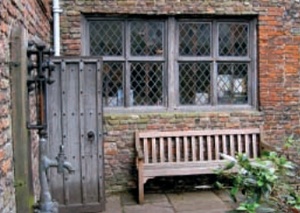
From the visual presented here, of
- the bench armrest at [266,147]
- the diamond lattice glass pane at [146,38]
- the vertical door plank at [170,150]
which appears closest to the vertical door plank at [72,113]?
the diamond lattice glass pane at [146,38]

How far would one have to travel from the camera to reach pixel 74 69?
5.32 metres

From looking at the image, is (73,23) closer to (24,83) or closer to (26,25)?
(26,25)

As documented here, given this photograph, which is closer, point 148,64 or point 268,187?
point 268,187

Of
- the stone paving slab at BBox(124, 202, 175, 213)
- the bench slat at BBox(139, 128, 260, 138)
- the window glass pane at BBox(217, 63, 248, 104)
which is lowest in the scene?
the stone paving slab at BBox(124, 202, 175, 213)

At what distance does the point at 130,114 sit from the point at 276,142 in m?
2.27

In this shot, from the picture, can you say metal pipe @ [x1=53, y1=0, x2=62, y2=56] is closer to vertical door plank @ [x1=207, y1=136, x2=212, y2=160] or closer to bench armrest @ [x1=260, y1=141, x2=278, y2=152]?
vertical door plank @ [x1=207, y1=136, x2=212, y2=160]

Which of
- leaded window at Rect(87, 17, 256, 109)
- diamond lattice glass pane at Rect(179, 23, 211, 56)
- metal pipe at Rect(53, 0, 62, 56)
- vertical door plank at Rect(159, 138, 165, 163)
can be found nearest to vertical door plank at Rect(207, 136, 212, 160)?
leaded window at Rect(87, 17, 256, 109)

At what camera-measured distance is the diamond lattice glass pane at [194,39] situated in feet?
21.6

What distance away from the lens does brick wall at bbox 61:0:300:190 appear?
6.25 meters

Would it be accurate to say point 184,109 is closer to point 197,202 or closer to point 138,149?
point 138,149

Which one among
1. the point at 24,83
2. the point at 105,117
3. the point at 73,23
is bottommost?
the point at 105,117

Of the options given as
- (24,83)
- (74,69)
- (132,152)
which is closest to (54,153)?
(74,69)

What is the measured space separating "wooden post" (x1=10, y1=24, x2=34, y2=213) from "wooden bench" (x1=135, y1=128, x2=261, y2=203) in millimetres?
3237

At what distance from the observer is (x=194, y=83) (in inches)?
263
